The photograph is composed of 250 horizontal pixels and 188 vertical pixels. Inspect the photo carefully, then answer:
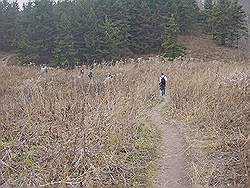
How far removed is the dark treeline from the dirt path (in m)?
21.9

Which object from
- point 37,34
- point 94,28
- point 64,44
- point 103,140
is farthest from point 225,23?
point 103,140

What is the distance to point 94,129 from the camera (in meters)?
7.27

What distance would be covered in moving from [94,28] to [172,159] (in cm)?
2793

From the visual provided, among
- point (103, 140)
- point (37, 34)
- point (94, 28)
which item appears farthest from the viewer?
point (37, 34)

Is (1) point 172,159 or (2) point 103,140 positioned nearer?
(2) point 103,140

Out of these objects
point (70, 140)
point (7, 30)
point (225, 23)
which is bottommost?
point (225, 23)

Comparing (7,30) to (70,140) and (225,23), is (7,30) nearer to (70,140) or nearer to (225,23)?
(225,23)

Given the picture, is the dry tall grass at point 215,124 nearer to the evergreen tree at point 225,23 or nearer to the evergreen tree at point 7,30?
the evergreen tree at point 225,23

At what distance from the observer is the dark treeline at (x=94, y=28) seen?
1319 inches

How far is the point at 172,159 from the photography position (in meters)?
7.54

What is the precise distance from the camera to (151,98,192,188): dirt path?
6.49m

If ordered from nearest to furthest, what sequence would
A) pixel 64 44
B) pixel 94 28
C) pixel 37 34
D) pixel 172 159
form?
1. pixel 172 159
2. pixel 64 44
3. pixel 94 28
4. pixel 37 34

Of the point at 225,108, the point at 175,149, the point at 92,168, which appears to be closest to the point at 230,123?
the point at 225,108

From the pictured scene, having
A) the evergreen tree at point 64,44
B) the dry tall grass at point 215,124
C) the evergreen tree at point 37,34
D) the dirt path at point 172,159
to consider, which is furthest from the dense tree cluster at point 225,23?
the dirt path at point 172,159
